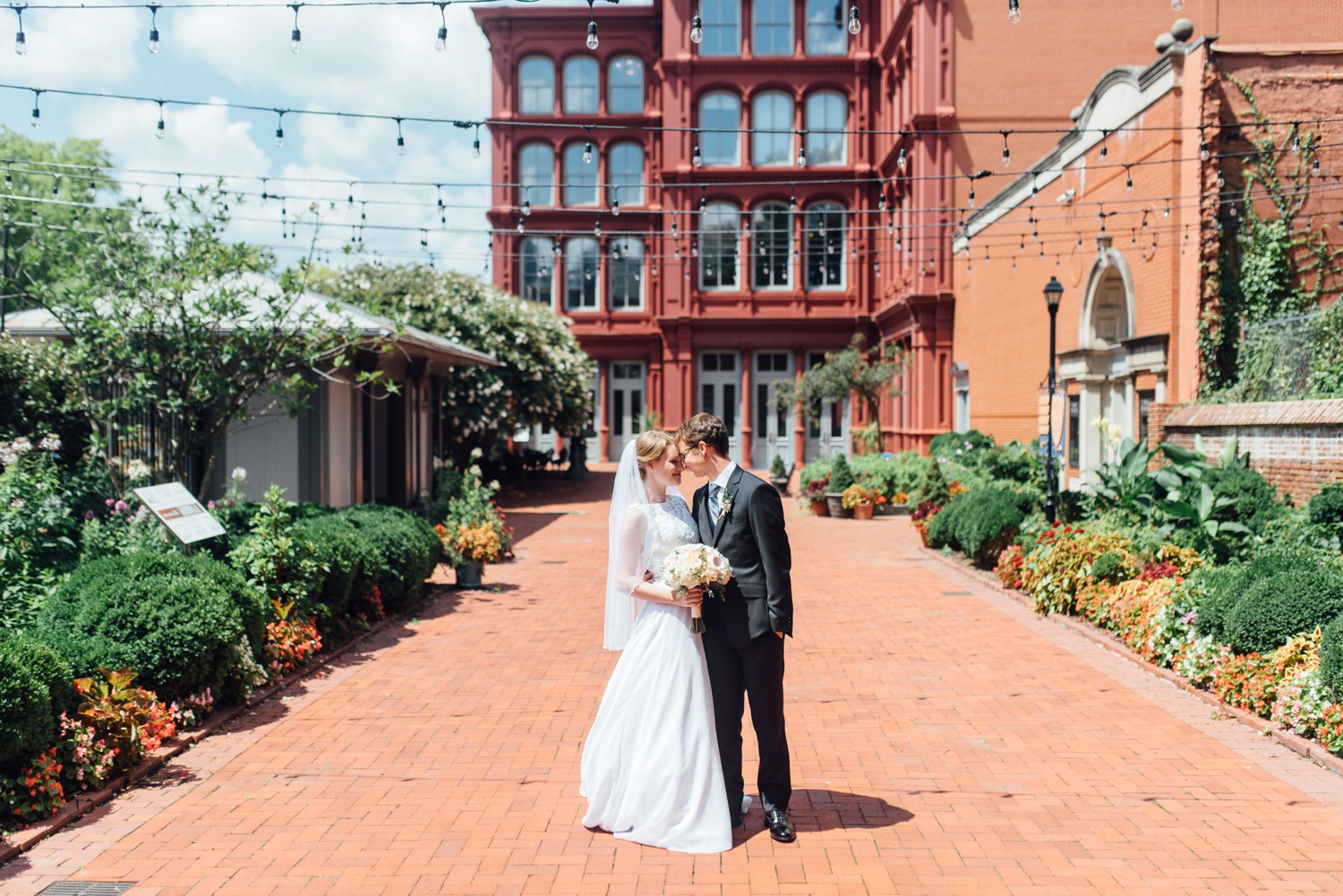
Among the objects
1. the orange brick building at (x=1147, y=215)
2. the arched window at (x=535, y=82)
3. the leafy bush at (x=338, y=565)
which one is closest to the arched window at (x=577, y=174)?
the arched window at (x=535, y=82)

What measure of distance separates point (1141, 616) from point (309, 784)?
22.4ft

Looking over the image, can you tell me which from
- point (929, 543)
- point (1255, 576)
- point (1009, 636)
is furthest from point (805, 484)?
point (1255, 576)

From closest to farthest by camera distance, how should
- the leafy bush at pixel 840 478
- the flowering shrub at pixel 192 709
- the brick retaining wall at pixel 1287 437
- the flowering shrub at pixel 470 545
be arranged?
the flowering shrub at pixel 192 709 < the brick retaining wall at pixel 1287 437 < the flowering shrub at pixel 470 545 < the leafy bush at pixel 840 478

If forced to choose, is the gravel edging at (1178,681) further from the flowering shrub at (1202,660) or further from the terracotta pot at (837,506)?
the terracotta pot at (837,506)

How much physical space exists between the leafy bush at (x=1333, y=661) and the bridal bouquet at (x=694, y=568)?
388 centimetres

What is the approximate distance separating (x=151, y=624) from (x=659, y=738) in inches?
135

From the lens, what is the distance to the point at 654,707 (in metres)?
5.26

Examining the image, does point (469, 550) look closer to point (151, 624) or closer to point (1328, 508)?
point (151, 624)

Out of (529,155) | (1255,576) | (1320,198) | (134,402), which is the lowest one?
(1255,576)

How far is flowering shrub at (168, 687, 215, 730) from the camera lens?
22.5ft

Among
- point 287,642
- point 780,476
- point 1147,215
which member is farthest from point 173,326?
point 780,476

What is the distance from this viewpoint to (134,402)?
37.8ft

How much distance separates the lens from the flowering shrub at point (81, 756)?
5719 millimetres

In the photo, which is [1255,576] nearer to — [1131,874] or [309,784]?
[1131,874]
